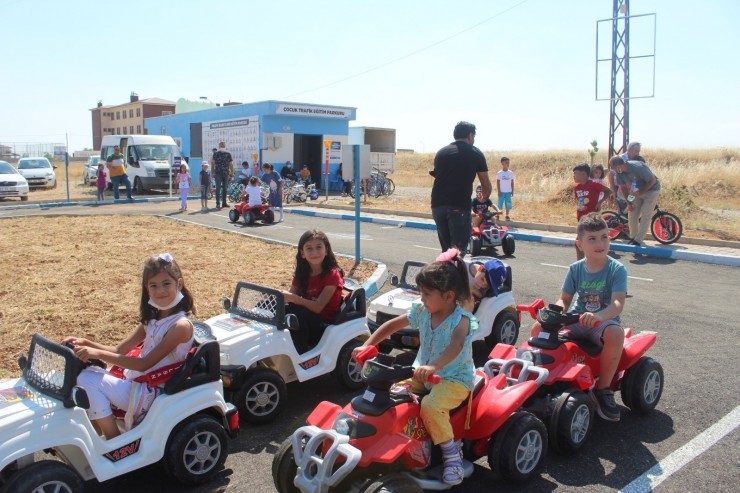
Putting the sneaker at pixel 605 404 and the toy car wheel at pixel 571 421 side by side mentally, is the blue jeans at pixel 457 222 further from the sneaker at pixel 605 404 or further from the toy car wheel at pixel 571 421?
the toy car wheel at pixel 571 421

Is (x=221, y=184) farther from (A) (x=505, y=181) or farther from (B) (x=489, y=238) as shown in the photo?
(B) (x=489, y=238)

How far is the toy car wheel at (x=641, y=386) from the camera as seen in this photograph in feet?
14.3

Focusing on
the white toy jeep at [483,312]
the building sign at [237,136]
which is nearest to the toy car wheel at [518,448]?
the white toy jeep at [483,312]

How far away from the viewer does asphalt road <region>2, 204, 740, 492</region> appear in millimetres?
3564

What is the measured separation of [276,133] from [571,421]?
78.1ft

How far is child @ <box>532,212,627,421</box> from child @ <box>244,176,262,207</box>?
11.9 meters

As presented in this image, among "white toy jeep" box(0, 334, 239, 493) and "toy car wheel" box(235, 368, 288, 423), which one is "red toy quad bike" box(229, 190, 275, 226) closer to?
"toy car wheel" box(235, 368, 288, 423)

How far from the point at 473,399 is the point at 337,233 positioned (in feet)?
36.9

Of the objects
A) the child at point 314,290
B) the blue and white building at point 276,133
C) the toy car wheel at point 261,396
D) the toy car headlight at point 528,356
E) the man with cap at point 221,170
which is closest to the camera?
the toy car headlight at point 528,356

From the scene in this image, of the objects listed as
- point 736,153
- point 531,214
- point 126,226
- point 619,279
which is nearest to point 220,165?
point 126,226

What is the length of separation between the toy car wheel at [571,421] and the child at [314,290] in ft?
6.47

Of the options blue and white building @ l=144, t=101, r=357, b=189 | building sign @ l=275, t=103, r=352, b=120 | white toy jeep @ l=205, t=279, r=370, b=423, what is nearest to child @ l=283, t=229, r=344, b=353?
white toy jeep @ l=205, t=279, r=370, b=423

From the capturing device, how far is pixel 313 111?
2677cm

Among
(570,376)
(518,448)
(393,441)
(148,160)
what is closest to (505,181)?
(570,376)
